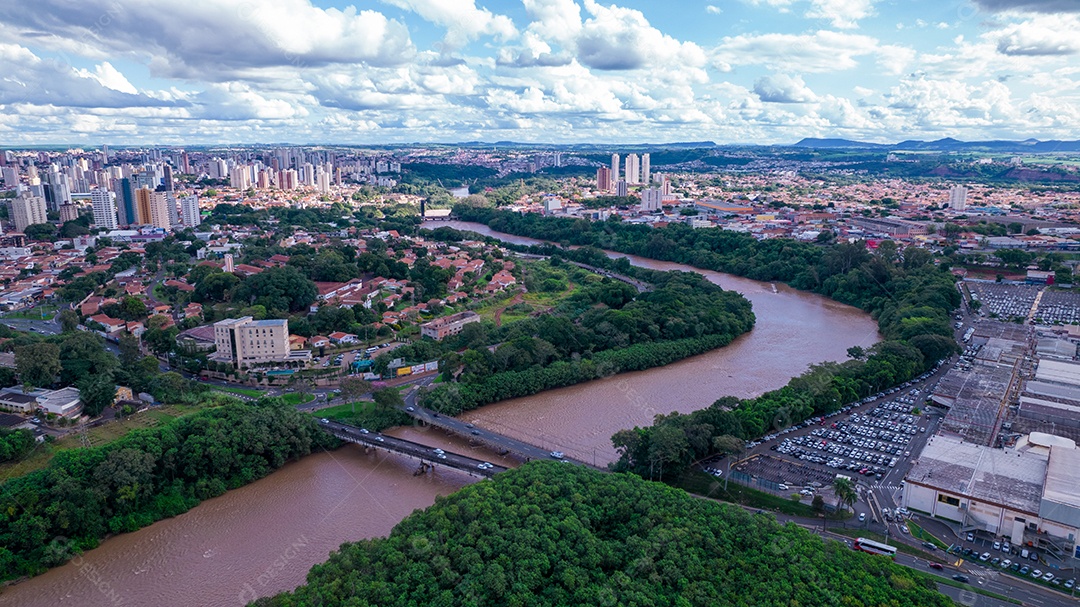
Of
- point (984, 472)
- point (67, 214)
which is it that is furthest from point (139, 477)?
point (67, 214)

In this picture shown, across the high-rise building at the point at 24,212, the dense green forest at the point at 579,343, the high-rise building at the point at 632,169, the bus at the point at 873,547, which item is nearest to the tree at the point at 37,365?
the dense green forest at the point at 579,343

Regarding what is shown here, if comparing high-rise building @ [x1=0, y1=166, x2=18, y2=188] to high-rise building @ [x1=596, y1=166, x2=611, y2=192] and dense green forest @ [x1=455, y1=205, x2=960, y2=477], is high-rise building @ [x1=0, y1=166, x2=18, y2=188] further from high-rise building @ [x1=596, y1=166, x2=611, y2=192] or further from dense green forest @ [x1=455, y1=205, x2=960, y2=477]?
high-rise building @ [x1=596, y1=166, x2=611, y2=192]

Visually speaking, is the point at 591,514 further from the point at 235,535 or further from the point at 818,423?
the point at 818,423

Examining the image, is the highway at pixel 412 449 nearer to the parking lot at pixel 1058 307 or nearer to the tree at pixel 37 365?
the tree at pixel 37 365

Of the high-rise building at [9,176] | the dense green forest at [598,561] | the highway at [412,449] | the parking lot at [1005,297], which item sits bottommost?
the highway at [412,449]

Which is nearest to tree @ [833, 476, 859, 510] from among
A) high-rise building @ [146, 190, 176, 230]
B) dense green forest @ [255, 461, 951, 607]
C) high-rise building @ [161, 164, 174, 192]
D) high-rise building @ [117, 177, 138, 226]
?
dense green forest @ [255, 461, 951, 607]
